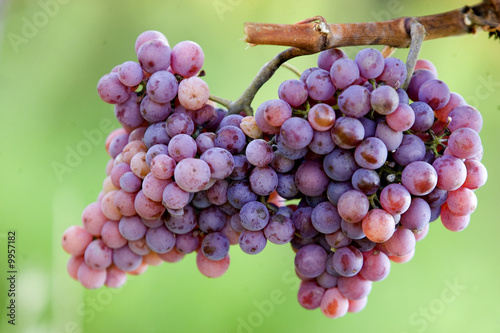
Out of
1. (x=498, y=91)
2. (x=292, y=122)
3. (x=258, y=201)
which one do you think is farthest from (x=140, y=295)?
(x=498, y=91)

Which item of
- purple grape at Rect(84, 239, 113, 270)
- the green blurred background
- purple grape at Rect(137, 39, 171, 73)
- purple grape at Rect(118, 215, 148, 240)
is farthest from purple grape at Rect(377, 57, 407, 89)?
the green blurred background

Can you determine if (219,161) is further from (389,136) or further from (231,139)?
(389,136)

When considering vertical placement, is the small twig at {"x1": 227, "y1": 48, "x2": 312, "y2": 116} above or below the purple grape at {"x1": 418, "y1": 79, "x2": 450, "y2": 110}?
above

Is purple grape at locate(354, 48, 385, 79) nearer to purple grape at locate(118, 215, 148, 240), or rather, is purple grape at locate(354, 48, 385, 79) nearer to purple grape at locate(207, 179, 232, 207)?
purple grape at locate(207, 179, 232, 207)

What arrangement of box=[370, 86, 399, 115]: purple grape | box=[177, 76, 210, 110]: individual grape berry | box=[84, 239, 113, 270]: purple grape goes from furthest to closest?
box=[84, 239, 113, 270]: purple grape → box=[177, 76, 210, 110]: individual grape berry → box=[370, 86, 399, 115]: purple grape

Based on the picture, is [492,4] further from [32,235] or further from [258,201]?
[32,235]

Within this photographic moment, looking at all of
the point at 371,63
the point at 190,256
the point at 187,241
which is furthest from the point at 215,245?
the point at 190,256

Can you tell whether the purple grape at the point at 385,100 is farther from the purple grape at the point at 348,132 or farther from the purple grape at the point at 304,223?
the purple grape at the point at 304,223
